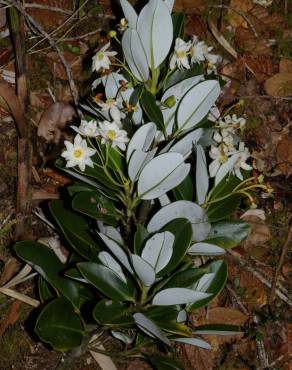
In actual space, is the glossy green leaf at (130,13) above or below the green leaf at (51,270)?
above

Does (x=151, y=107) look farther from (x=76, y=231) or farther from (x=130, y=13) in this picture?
(x=76, y=231)

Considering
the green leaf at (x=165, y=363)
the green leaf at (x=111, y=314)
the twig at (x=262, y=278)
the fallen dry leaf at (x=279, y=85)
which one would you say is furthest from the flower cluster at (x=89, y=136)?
the fallen dry leaf at (x=279, y=85)

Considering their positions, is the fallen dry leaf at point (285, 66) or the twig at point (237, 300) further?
the fallen dry leaf at point (285, 66)

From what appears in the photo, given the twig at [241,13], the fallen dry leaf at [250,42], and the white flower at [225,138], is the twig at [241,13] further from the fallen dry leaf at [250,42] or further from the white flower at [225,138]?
the white flower at [225,138]

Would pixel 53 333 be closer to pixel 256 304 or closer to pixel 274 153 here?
pixel 256 304

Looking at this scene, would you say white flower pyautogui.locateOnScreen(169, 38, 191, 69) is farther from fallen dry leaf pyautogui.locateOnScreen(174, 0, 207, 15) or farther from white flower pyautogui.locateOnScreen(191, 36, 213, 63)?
fallen dry leaf pyautogui.locateOnScreen(174, 0, 207, 15)

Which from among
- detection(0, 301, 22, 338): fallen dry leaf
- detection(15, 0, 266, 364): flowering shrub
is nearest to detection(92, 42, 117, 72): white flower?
detection(15, 0, 266, 364): flowering shrub
